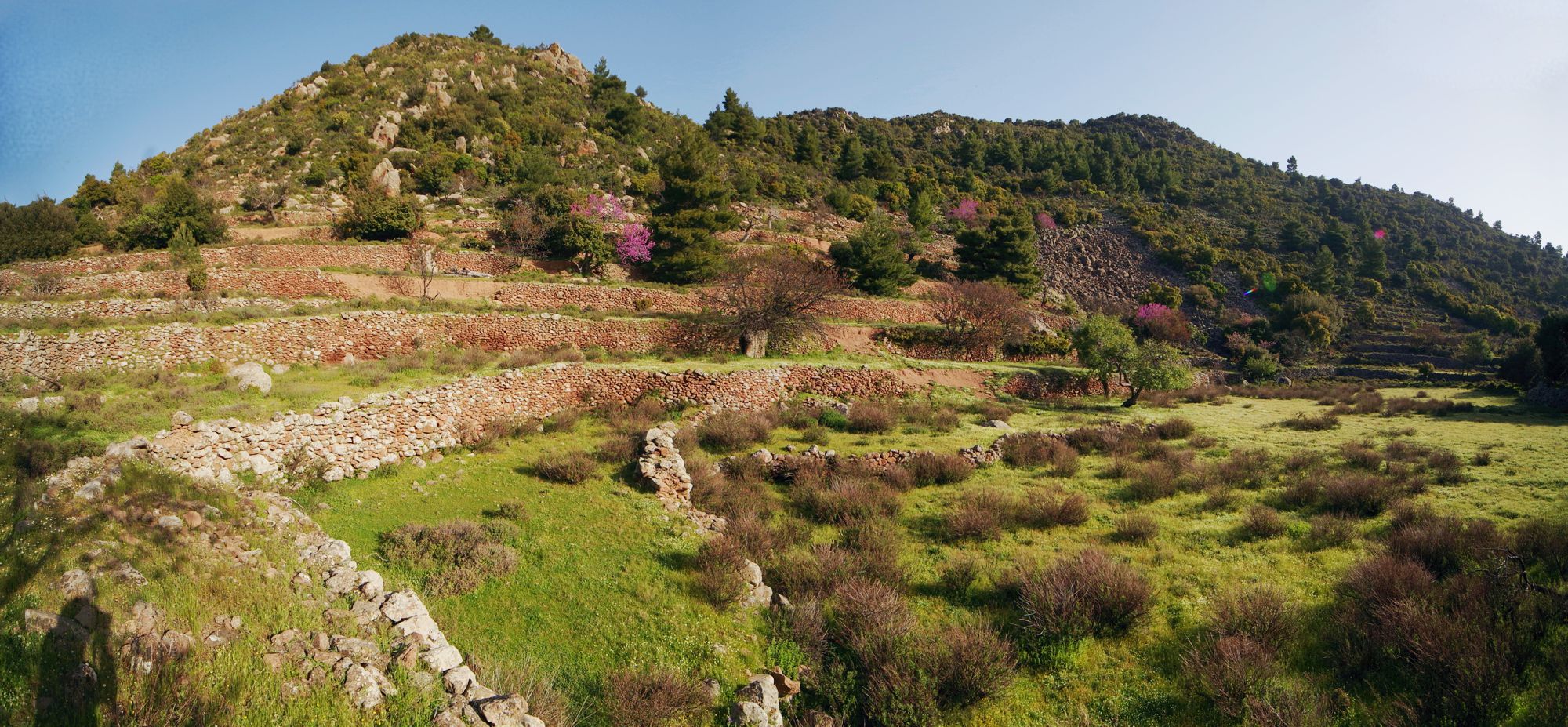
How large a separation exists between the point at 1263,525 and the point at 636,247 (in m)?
28.3

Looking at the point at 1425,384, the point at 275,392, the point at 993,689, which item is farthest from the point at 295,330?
the point at 1425,384

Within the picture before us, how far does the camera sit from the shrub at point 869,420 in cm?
1647

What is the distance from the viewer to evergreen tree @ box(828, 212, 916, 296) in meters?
33.9

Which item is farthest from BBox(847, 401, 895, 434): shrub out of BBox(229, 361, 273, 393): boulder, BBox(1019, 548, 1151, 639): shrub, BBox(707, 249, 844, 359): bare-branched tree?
BBox(229, 361, 273, 393): boulder

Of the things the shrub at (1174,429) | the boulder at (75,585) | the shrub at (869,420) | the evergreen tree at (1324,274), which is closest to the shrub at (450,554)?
the boulder at (75,585)

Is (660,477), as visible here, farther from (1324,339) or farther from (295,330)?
(1324,339)

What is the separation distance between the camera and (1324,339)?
4019cm

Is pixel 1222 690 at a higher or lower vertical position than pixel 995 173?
lower

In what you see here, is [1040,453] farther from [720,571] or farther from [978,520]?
[720,571]

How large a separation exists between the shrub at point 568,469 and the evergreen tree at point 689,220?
19.6m

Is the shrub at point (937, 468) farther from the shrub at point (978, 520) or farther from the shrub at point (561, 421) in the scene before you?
the shrub at point (561, 421)

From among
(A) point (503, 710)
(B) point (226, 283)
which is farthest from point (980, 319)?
(B) point (226, 283)

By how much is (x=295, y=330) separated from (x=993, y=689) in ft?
67.0

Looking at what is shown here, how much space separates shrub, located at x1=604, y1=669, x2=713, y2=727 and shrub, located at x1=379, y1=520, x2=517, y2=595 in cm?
275
